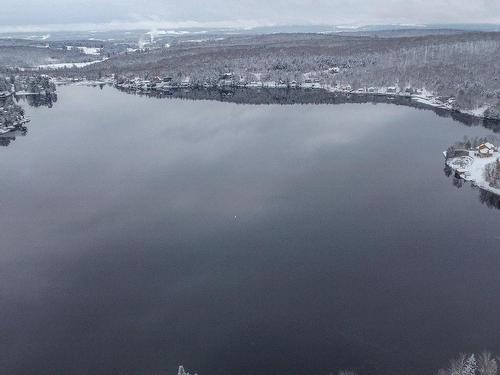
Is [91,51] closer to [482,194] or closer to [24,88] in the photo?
[24,88]

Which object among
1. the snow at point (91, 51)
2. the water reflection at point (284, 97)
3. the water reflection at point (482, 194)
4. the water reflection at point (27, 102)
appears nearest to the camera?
the water reflection at point (482, 194)

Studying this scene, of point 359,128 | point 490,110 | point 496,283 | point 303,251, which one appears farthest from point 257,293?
point 490,110

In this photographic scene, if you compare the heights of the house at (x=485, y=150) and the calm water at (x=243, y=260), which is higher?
the house at (x=485, y=150)

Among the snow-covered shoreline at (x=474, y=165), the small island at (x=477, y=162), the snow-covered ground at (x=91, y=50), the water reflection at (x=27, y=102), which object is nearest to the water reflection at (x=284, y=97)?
the water reflection at (x=27, y=102)

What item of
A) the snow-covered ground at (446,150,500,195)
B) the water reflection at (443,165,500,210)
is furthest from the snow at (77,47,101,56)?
the water reflection at (443,165,500,210)

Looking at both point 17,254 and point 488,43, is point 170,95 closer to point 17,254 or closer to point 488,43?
point 17,254

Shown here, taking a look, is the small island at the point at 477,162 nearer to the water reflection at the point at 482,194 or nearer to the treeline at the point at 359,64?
the water reflection at the point at 482,194
